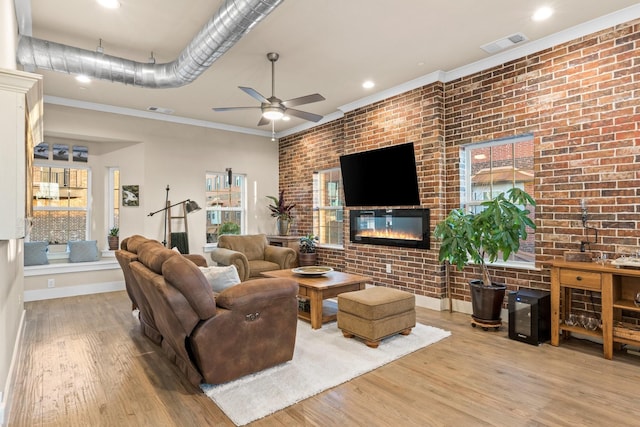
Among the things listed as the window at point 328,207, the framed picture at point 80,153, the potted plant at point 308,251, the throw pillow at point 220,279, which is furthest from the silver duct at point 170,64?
the potted plant at point 308,251

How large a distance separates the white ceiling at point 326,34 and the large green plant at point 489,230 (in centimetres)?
167

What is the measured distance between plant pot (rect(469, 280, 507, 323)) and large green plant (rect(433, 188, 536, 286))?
0.13 m

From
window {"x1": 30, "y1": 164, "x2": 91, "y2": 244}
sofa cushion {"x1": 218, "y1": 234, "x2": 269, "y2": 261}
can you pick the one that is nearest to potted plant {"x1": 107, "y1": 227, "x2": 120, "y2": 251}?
window {"x1": 30, "y1": 164, "x2": 91, "y2": 244}

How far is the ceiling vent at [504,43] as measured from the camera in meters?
3.65

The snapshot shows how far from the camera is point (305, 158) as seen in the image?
7.11 metres

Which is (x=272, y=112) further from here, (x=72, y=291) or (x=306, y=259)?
(x=72, y=291)

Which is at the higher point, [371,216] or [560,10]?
[560,10]

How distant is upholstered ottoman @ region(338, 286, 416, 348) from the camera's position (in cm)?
328

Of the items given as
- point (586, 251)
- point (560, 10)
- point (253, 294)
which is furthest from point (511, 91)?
point (253, 294)

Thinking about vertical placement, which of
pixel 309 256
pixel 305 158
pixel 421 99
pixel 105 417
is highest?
pixel 421 99

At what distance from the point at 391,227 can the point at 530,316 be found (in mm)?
2220

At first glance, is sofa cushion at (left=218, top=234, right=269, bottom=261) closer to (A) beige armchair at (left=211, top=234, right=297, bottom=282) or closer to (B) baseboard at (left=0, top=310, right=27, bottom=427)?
(A) beige armchair at (left=211, top=234, right=297, bottom=282)

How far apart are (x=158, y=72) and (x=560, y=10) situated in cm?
393

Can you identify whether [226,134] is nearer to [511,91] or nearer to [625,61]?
[511,91]
